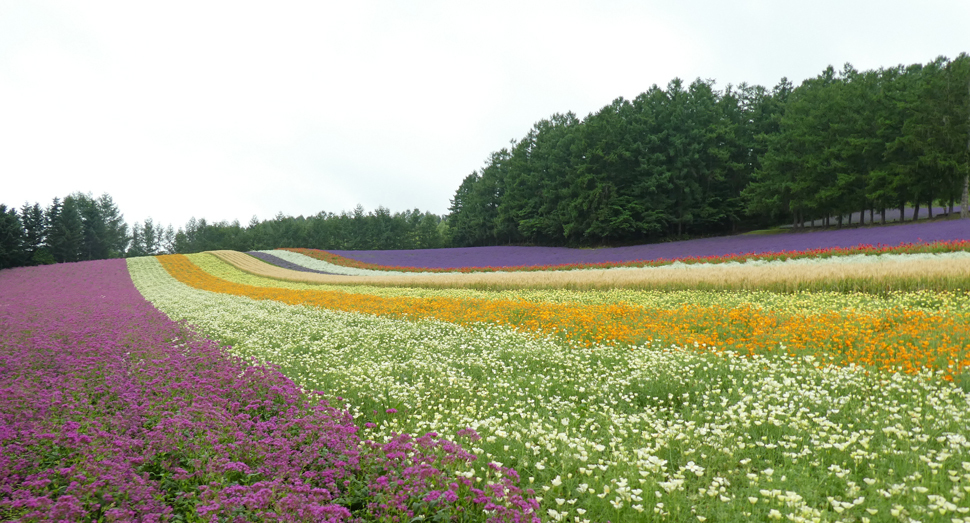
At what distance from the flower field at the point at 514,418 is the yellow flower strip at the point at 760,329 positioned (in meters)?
0.07

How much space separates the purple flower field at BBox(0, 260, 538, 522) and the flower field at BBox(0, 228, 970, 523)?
28 mm

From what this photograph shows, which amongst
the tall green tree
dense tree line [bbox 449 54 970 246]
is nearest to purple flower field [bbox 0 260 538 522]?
dense tree line [bbox 449 54 970 246]

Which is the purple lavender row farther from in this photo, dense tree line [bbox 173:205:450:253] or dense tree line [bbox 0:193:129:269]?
dense tree line [bbox 173:205:450:253]

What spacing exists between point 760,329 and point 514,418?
549cm

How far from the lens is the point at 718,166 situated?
48.2 m

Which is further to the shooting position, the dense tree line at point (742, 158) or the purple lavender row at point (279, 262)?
the purple lavender row at point (279, 262)

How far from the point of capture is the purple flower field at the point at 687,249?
25922 mm

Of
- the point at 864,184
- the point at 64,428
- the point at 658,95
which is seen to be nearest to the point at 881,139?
the point at 864,184

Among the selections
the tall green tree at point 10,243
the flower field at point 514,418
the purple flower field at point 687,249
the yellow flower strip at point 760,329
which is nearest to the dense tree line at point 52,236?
the tall green tree at point 10,243

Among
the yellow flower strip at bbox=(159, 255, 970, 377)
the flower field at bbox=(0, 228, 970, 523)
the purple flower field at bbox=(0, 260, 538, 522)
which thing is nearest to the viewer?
the purple flower field at bbox=(0, 260, 538, 522)

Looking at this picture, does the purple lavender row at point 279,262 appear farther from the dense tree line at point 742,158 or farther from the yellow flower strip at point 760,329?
the yellow flower strip at point 760,329

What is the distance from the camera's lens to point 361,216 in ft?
295

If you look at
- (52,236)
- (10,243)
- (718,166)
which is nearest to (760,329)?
(718,166)

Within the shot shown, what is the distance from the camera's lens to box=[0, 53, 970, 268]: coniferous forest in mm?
34375
